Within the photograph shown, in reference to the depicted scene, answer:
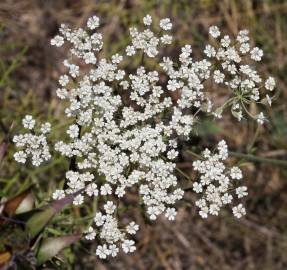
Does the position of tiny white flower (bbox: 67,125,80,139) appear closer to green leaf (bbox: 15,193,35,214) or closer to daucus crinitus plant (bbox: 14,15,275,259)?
daucus crinitus plant (bbox: 14,15,275,259)

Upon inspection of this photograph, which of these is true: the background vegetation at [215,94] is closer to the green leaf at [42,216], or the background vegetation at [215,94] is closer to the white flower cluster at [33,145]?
the white flower cluster at [33,145]

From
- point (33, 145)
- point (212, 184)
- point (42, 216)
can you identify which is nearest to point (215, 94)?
point (212, 184)

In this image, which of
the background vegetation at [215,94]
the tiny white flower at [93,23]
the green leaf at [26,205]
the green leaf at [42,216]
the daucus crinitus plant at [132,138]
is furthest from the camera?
the background vegetation at [215,94]

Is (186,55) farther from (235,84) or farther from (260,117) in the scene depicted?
(260,117)

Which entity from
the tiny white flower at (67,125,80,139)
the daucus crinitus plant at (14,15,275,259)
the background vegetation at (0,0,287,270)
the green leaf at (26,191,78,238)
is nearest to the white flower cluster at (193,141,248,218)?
the daucus crinitus plant at (14,15,275,259)

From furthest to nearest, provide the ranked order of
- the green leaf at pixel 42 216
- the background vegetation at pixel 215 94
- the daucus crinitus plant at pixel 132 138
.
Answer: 1. the background vegetation at pixel 215 94
2. the daucus crinitus plant at pixel 132 138
3. the green leaf at pixel 42 216

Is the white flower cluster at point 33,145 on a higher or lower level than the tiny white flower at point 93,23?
lower

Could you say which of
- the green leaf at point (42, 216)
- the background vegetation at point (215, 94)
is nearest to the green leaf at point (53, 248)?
the green leaf at point (42, 216)

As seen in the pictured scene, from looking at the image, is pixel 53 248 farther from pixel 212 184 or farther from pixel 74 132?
pixel 212 184

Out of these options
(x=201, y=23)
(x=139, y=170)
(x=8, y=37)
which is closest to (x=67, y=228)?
(x=139, y=170)
